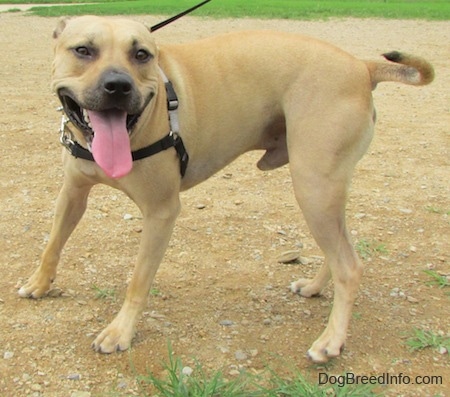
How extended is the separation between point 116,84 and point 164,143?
49 cm

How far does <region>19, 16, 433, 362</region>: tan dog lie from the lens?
8.83 feet

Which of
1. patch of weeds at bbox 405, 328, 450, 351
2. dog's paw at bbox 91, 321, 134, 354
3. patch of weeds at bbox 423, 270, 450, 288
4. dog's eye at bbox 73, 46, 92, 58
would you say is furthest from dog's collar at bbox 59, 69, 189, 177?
patch of weeds at bbox 423, 270, 450, 288

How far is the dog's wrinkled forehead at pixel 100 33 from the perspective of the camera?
2.66 m

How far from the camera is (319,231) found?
3.09 metres

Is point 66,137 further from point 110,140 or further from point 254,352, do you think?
point 254,352

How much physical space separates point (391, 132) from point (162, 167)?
164 inches

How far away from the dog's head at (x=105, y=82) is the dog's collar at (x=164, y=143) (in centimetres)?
13

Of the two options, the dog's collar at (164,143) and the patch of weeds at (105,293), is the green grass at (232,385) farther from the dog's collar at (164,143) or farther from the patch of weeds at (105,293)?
the dog's collar at (164,143)

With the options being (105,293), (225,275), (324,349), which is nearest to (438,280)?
(324,349)

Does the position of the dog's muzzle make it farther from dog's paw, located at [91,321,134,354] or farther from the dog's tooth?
dog's paw, located at [91,321,134,354]

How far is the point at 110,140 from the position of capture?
2.62 metres

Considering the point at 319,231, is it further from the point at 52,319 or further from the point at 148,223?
the point at 52,319

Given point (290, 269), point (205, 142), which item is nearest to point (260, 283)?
point (290, 269)

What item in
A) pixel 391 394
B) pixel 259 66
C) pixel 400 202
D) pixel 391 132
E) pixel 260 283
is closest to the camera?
pixel 391 394
